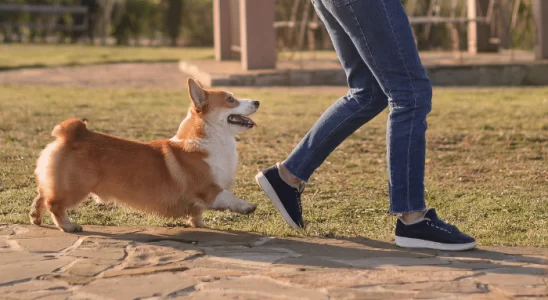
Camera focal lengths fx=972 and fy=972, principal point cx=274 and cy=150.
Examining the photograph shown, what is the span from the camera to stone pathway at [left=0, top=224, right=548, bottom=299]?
364cm

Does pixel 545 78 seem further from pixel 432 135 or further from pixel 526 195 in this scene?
pixel 526 195

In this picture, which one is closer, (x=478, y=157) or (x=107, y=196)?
(x=107, y=196)

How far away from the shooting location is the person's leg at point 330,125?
464cm

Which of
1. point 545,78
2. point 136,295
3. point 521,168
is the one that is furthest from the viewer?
point 545,78

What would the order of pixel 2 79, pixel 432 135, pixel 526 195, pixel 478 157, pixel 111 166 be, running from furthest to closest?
pixel 2 79, pixel 432 135, pixel 478 157, pixel 526 195, pixel 111 166

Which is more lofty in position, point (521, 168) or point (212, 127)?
point (212, 127)

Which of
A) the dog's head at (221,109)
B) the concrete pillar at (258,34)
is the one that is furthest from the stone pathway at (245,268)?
the concrete pillar at (258,34)

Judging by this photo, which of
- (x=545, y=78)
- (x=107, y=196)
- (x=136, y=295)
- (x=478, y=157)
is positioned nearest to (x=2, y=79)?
(x=545, y=78)

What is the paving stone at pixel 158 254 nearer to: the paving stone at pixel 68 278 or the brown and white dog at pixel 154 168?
the paving stone at pixel 68 278

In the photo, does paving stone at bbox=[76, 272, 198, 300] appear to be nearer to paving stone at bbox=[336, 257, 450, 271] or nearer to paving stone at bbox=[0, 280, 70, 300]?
paving stone at bbox=[0, 280, 70, 300]

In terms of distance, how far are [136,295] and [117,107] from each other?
6.83 m

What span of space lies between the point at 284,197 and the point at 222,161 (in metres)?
0.36

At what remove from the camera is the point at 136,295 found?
3.62 metres

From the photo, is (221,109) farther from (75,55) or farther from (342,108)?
(75,55)
